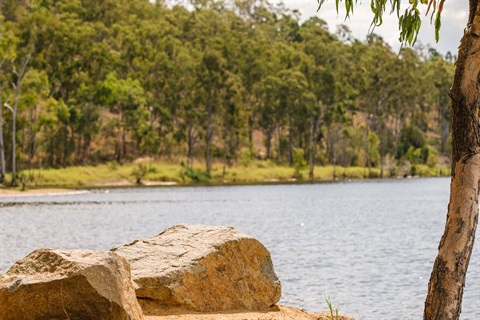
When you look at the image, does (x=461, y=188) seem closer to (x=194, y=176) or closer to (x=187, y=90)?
(x=194, y=176)

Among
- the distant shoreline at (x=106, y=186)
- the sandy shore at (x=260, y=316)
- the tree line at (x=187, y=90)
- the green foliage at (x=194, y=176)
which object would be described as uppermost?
the tree line at (x=187, y=90)

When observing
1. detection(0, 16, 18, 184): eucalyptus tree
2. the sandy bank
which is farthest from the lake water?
detection(0, 16, 18, 184): eucalyptus tree

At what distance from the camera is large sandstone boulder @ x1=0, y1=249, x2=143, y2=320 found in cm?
859

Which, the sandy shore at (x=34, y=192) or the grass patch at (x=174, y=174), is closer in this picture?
the sandy shore at (x=34, y=192)

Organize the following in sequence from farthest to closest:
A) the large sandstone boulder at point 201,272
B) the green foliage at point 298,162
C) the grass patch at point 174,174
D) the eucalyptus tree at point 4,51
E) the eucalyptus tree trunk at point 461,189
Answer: the green foliage at point 298,162
the grass patch at point 174,174
the eucalyptus tree at point 4,51
the large sandstone boulder at point 201,272
the eucalyptus tree trunk at point 461,189

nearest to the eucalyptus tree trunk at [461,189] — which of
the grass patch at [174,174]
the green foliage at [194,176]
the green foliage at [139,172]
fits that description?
the grass patch at [174,174]

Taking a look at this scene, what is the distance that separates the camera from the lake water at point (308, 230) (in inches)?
682

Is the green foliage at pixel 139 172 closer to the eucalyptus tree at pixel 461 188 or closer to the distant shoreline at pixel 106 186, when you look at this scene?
the distant shoreline at pixel 106 186

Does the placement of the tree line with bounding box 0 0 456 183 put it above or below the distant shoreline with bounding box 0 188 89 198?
above

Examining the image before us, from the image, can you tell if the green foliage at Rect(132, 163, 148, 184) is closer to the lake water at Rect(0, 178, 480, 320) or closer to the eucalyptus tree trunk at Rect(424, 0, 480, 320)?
the lake water at Rect(0, 178, 480, 320)

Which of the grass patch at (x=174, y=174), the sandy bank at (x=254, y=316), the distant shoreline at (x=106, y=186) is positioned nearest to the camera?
the sandy bank at (x=254, y=316)

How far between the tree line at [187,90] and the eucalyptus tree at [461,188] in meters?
61.8

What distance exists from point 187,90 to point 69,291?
265ft

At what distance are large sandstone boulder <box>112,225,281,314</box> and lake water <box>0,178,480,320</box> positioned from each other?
12.0 ft
